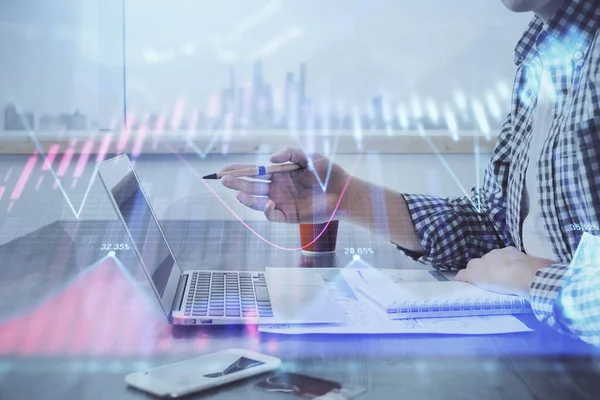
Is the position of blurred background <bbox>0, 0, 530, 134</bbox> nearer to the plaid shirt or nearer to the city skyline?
the city skyline

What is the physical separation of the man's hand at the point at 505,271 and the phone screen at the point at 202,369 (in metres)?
0.30

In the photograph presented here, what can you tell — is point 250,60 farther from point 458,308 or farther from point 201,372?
point 201,372

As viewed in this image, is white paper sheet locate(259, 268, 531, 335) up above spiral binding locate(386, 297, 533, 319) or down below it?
below

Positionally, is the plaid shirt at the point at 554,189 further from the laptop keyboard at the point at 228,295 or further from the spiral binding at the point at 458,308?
the laptop keyboard at the point at 228,295

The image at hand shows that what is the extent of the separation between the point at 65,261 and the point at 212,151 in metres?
0.41

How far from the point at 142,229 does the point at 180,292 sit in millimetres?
95

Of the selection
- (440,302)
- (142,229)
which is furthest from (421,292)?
(142,229)

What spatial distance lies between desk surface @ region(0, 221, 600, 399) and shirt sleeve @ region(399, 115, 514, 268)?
300 mm

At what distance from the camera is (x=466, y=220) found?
0.87 m

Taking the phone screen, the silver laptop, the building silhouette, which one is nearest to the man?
the silver laptop

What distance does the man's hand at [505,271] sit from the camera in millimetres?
605

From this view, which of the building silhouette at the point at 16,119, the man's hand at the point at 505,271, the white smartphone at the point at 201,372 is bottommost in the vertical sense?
the white smartphone at the point at 201,372

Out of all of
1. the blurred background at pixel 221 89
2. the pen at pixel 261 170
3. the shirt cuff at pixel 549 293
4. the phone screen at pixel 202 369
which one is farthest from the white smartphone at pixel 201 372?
the blurred background at pixel 221 89

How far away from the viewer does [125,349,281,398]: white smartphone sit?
14.4 inches
